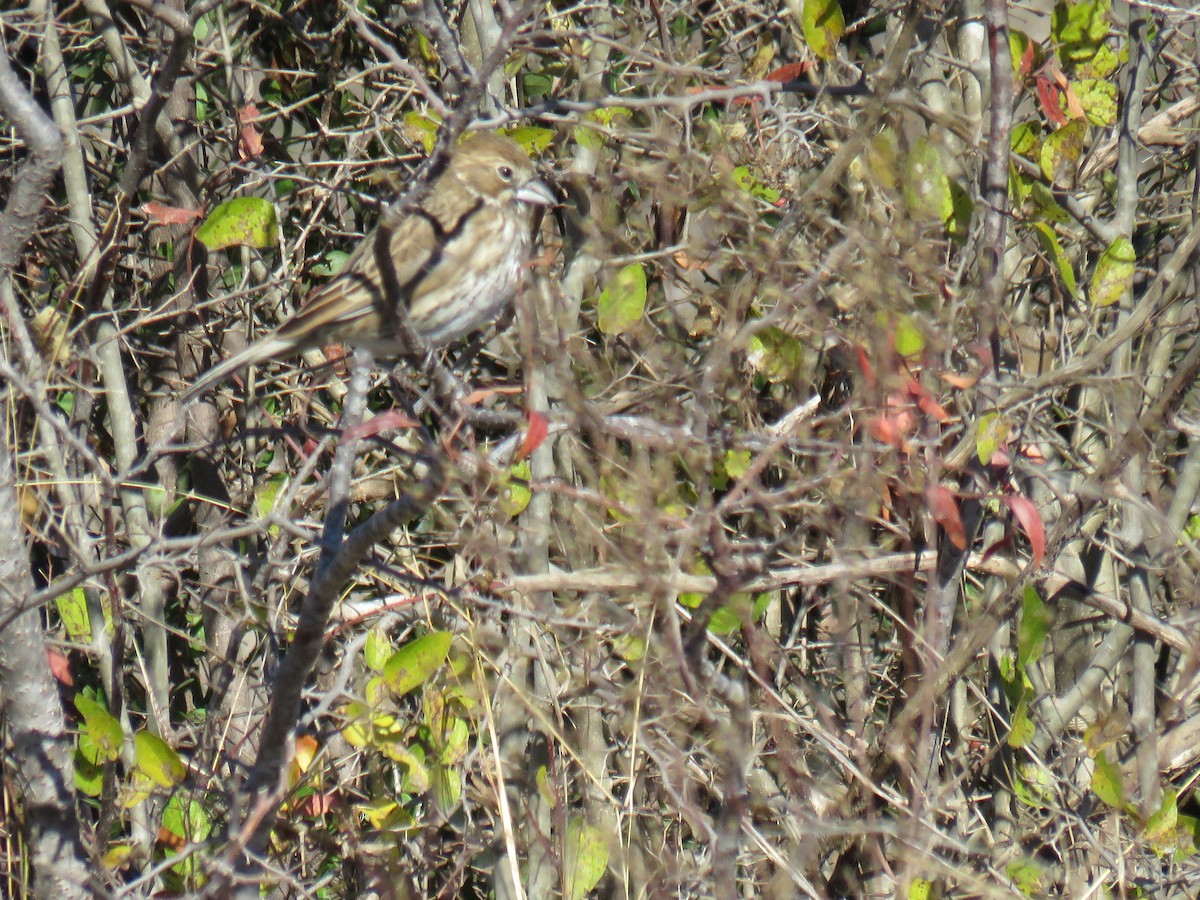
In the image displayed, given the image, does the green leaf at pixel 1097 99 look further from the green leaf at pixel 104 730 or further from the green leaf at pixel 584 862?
the green leaf at pixel 104 730

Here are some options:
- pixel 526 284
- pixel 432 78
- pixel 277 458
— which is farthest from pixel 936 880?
pixel 432 78

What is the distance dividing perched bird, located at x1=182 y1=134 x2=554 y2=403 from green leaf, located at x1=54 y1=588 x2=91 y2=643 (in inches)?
35.9

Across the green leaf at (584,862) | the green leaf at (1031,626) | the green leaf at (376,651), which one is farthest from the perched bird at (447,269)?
the green leaf at (1031,626)

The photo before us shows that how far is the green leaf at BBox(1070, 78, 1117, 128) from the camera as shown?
4039mm

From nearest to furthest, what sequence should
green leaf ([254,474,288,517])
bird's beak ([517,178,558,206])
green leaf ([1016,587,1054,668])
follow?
green leaf ([1016,587,1054,668]) → bird's beak ([517,178,558,206]) → green leaf ([254,474,288,517])

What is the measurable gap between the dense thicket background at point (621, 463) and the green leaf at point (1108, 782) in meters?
0.02

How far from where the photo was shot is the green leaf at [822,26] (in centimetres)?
407

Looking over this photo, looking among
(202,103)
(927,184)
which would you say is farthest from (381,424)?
(202,103)

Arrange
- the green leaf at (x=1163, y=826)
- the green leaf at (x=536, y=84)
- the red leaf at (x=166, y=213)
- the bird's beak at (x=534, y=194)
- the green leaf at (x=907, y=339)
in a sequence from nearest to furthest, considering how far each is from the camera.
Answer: the green leaf at (x=907, y=339), the green leaf at (x=1163, y=826), the bird's beak at (x=534, y=194), the red leaf at (x=166, y=213), the green leaf at (x=536, y=84)

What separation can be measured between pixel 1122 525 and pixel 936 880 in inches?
59.3

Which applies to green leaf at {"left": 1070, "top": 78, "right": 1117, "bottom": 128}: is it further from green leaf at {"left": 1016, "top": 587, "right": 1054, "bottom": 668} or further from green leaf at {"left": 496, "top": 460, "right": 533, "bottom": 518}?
green leaf at {"left": 496, "top": 460, "right": 533, "bottom": 518}

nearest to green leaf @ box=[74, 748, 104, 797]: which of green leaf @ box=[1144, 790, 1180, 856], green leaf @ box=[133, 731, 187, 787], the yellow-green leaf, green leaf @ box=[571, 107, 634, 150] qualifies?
green leaf @ box=[133, 731, 187, 787]

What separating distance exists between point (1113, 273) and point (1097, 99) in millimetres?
529

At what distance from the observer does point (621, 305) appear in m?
4.01
